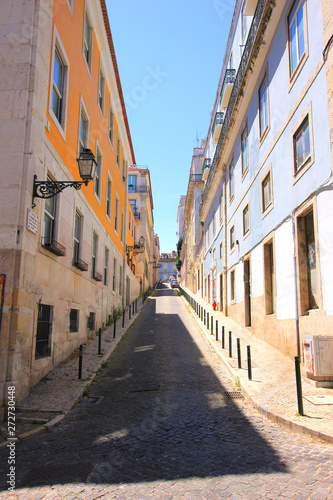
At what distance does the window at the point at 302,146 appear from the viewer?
32.8 feet

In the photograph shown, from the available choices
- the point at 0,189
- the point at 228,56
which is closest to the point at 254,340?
the point at 0,189

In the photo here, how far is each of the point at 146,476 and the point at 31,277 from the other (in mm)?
4622

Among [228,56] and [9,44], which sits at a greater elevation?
[228,56]

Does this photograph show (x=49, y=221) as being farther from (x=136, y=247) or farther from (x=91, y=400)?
(x=136, y=247)

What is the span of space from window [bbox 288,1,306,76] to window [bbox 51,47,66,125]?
6.32m

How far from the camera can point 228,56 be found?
24.6m

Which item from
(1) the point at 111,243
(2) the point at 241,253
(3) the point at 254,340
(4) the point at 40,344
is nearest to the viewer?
(4) the point at 40,344

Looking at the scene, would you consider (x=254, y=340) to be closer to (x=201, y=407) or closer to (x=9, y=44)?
(x=201, y=407)

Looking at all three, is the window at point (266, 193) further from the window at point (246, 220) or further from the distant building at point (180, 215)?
the distant building at point (180, 215)

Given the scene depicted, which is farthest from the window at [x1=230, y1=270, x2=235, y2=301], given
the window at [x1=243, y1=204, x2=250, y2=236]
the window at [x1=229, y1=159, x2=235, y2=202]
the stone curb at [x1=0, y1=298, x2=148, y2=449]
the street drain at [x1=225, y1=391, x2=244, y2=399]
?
the street drain at [x1=225, y1=391, x2=244, y2=399]

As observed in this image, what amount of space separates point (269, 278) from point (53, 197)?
7757 mm

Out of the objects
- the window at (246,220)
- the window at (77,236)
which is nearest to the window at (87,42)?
the window at (77,236)

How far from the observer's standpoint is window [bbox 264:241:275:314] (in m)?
13.5

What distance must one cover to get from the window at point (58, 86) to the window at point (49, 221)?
209 cm
